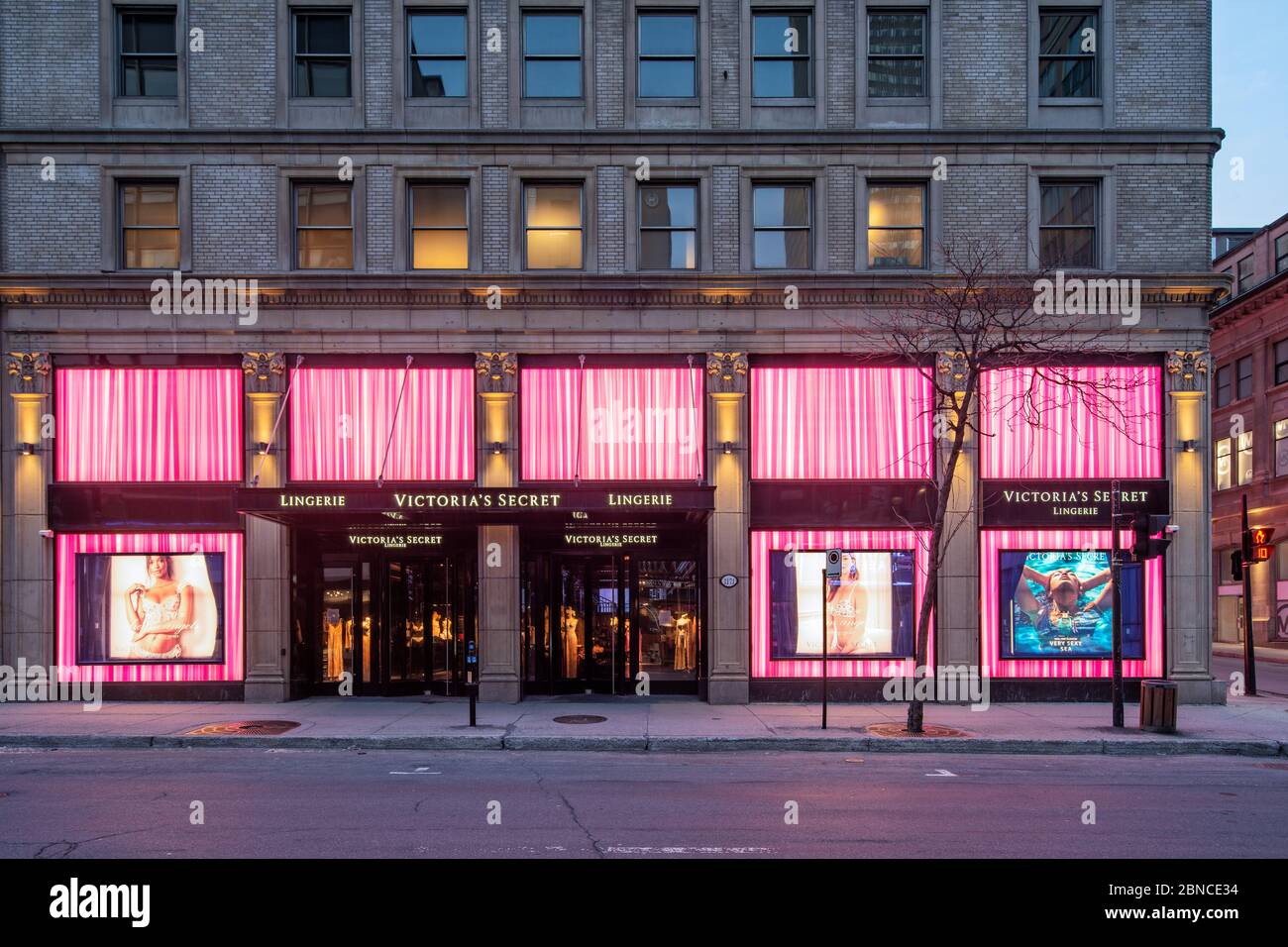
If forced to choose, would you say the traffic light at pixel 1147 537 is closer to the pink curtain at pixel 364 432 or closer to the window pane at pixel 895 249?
the window pane at pixel 895 249

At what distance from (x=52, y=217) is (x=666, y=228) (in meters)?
12.1

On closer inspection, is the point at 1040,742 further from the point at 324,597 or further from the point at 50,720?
the point at 50,720

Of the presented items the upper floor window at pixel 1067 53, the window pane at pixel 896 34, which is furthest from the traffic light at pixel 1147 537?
the window pane at pixel 896 34

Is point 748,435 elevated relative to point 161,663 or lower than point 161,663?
elevated

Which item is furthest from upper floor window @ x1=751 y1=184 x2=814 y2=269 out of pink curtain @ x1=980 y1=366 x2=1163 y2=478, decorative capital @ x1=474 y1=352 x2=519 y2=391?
decorative capital @ x1=474 y1=352 x2=519 y2=391

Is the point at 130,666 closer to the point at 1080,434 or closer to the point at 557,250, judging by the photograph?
the point at 557,250

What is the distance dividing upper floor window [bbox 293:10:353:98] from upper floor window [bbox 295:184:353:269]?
1954mm

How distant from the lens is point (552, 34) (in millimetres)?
18922

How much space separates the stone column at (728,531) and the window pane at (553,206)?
4096mm

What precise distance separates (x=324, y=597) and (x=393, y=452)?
3453 millimetres

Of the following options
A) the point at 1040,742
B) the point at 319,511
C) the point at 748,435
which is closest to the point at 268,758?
the point at 319,511

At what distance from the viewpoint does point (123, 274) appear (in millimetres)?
18219

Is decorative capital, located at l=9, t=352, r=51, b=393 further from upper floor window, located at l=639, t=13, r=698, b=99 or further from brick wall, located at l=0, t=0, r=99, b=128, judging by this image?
upper floor window, located at l=639, t=13, r=698, b=99

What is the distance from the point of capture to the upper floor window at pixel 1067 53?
742 inches
